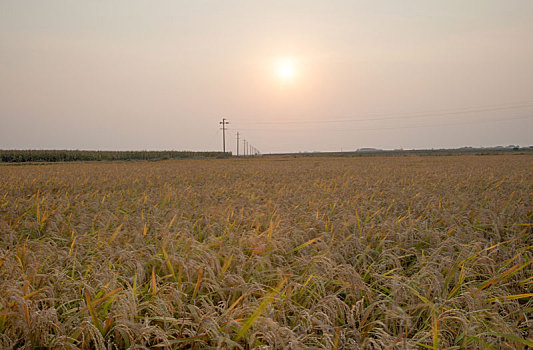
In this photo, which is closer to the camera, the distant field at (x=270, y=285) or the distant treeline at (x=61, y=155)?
the distant field at (x=270, y=285)

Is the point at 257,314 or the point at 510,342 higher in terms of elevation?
the point at 257,314

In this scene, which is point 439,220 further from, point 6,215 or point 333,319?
point 6,215

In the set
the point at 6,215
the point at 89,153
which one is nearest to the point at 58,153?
the point at 89,153

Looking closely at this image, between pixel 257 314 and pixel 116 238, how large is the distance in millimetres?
2402

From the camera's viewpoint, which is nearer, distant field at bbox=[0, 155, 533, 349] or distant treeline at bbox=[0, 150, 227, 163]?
distant field at bbox=[0, 155, 533, 349]

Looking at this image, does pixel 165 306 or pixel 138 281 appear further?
pixel 138 281

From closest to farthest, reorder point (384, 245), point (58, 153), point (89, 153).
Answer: point (384, 245) < point (58, 153) < point (89, 153)

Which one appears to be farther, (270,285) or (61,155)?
(61,155)

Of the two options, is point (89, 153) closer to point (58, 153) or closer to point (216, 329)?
point (58, 153)

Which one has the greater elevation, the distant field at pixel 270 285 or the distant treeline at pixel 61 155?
the distant treeline at pixel 61 155

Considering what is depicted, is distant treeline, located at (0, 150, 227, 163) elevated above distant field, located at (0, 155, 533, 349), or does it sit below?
above

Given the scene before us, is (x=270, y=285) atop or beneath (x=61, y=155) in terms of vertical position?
beneath

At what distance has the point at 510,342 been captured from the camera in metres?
1.53

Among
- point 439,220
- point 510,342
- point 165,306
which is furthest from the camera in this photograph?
point 439,220
